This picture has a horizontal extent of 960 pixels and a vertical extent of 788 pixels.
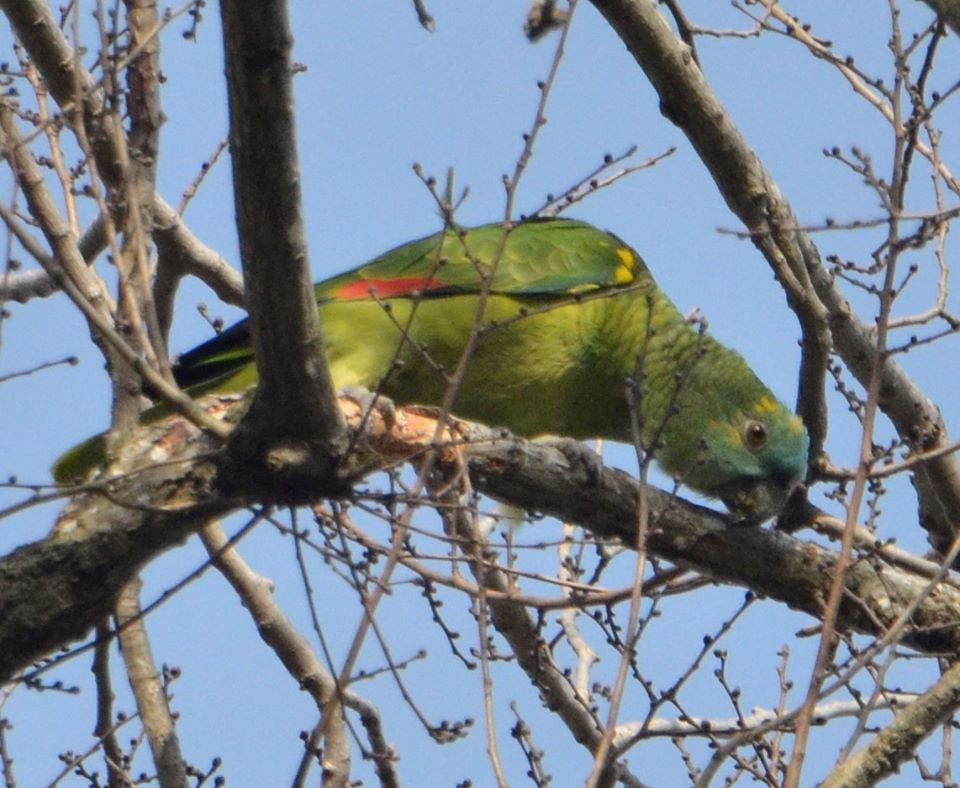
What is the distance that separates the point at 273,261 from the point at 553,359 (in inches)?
120

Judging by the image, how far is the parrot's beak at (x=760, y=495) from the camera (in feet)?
19.2

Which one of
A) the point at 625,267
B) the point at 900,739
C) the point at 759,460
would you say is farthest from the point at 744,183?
the point at 900,739

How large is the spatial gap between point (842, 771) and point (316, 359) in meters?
1.98

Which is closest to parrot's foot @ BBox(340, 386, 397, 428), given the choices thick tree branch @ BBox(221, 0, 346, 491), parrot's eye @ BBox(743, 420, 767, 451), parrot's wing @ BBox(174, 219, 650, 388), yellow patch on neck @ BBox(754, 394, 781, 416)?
thick tree branch @ BBox(221, 0, 346, 491)

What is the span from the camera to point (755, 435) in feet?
20.7

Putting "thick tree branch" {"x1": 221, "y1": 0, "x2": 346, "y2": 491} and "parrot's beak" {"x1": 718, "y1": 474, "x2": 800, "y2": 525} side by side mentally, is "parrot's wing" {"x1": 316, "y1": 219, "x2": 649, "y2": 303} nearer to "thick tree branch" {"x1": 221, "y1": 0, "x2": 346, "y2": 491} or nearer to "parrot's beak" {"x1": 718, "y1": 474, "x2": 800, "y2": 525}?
"parrot's beak" {"x1": 718, "y1": 474, "x2": 800, "y2": 525}

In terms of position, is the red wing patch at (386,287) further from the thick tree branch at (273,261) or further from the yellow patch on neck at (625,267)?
the thick tree branch at (273,261)

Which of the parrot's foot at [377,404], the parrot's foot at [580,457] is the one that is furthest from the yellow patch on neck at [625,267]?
the parrot's foot at [377,404]

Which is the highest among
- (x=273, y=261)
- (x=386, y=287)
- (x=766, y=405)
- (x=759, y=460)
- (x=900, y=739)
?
(x=386, y=287)

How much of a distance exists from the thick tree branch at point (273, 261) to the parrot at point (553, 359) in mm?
1875

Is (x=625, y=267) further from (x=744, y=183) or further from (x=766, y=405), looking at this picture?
(x=744, y=183)

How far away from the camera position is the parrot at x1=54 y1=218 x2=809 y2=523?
5.91m

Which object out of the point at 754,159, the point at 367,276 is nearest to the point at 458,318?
the point at 367,276

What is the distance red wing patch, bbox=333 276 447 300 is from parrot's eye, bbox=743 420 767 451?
163 cm
